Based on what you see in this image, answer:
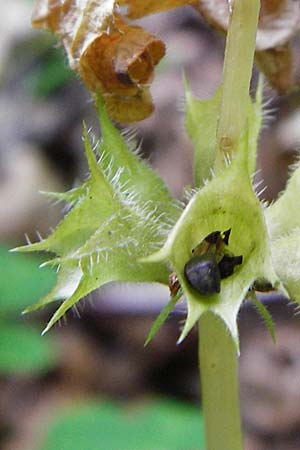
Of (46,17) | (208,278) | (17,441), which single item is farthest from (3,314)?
(208,278)

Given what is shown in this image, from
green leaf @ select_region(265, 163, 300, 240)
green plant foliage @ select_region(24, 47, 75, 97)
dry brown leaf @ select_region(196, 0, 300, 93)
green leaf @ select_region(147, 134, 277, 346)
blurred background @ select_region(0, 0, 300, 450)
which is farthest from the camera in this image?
green plant foliage @ select_region(24, 47, 75, 97)

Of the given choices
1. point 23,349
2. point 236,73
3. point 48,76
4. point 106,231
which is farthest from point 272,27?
point 48,76

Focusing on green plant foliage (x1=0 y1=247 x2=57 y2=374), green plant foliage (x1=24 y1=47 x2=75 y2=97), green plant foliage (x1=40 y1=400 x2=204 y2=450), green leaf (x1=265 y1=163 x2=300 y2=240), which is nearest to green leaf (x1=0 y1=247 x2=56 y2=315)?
green plant foliage (x1=0 y1=247 x2=57 y2=374)

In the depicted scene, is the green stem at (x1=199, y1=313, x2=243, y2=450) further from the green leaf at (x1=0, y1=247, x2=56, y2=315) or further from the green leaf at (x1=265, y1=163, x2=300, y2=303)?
the green leaf at (x1=0, y1=247, x2=56, y2=315)

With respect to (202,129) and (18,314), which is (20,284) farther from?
(202,129)

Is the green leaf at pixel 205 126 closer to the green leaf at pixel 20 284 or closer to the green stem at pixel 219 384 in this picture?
A: the green stem at pixel 219 384

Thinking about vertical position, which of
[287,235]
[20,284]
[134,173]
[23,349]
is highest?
[20,284]
